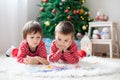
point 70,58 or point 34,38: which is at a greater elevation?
point 34,38

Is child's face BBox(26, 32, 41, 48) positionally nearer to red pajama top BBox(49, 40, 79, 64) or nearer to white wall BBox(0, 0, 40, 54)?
red pajama top BBox(49, 40, 79, 64)

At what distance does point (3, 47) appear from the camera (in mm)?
2701

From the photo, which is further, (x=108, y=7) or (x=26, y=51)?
(x=108, y=7)

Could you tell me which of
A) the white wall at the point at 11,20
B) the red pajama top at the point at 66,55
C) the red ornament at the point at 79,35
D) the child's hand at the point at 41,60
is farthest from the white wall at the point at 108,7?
the child's hand at the point at 41,60

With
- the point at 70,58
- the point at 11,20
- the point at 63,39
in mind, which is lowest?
the point at 70,58

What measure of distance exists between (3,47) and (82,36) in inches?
38.6

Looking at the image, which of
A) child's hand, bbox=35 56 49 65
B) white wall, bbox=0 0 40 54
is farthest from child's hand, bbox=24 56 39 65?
white wall, bbox=0 0 40 54

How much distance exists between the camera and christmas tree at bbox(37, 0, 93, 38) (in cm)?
278

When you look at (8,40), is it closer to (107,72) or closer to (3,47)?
(3,47)

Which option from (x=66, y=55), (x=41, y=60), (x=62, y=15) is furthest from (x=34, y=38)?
(x=62, y=15)

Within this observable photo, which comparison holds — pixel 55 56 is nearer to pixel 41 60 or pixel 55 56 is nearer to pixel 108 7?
pixel 41 60

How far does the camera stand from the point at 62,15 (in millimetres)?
2770

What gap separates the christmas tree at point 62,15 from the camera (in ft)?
9.11

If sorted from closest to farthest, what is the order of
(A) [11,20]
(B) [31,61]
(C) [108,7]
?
(B) [31,61], (A) [11,20], (C) [108,7]
